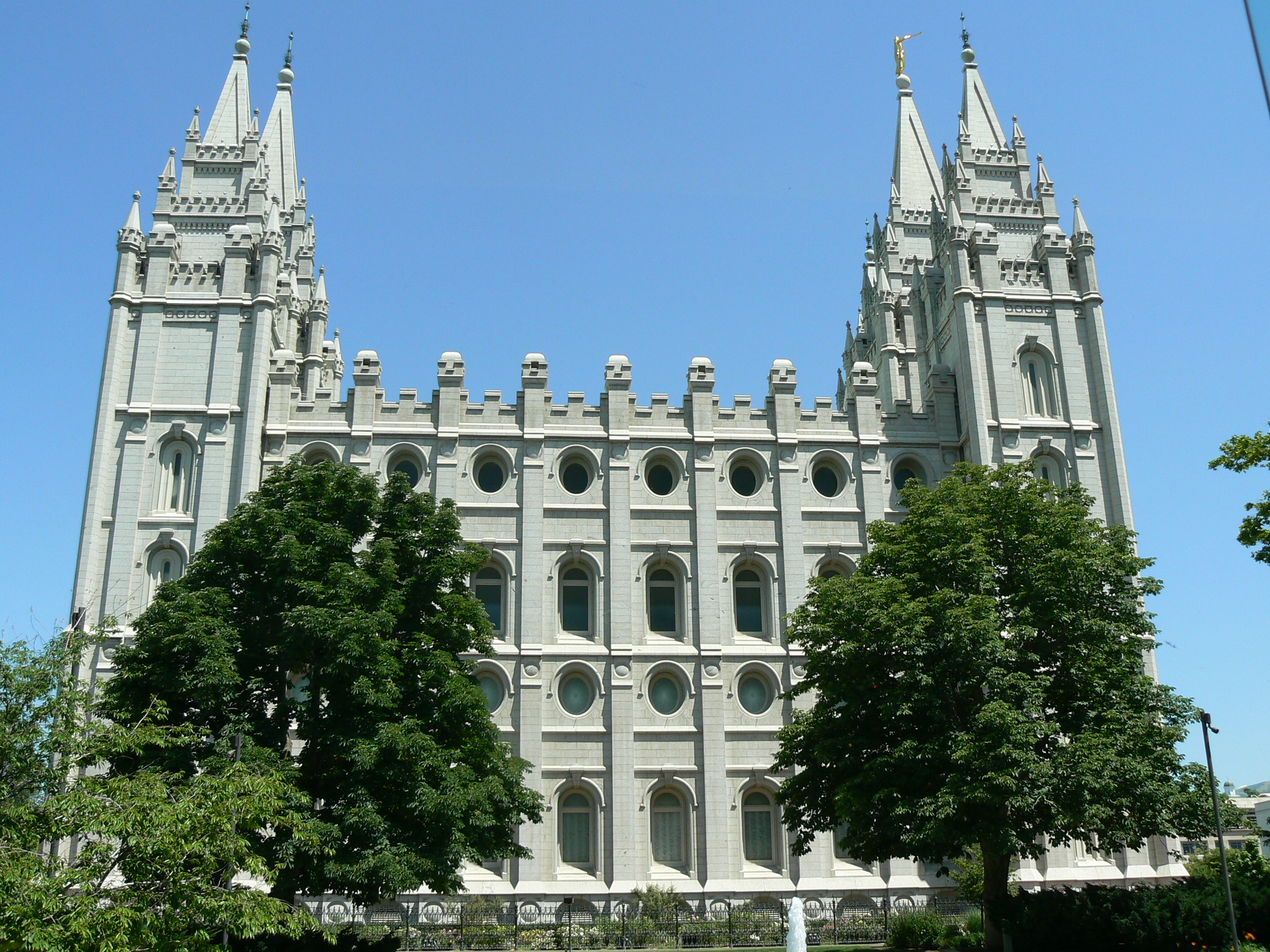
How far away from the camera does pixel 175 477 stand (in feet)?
141

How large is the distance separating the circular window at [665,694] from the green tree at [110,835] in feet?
66.3

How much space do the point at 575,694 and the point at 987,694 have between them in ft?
54.0

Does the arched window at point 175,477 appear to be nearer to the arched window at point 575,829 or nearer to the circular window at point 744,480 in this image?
the arched window at point 575,829

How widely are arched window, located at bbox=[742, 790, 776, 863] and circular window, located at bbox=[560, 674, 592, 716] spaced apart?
6.75 m

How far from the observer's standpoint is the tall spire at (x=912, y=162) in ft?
204

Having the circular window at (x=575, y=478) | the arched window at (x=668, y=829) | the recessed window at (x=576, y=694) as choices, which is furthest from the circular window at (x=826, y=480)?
the arched window at (x=668, y=829)

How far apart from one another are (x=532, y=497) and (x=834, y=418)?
1271 cm

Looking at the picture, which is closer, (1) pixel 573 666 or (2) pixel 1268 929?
(2) pixel 1268 929

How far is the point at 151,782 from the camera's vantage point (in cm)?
2095

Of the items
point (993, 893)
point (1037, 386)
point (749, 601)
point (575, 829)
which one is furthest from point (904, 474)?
point (993, 893)

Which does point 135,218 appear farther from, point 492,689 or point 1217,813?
point 1217,813

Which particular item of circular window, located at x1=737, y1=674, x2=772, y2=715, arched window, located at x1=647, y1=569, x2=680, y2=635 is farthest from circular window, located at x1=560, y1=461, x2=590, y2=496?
circular window, located at x1=737, y1=674, x2=772, y2=715

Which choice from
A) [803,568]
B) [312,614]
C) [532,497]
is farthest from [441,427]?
[312,614]

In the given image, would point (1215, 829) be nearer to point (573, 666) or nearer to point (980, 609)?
point (980, 609)
